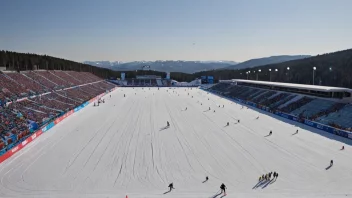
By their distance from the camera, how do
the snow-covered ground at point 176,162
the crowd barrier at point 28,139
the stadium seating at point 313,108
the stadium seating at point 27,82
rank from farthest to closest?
the stadium seating at point 27,82 < the stadium seating at point 313,108 < the crowd barrier at point 28,139 < the snow-covered ground at point 176,162

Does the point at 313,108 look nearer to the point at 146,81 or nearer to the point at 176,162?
the point at 176,162

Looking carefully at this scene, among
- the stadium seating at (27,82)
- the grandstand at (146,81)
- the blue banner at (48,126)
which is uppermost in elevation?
the stadium seating at (27,82)

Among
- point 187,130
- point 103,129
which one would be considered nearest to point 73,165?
point 103,129

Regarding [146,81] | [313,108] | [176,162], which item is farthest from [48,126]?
[146,81]

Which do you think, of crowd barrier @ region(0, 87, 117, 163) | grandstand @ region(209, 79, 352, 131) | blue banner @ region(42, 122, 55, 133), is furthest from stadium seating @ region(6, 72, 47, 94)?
grandstand @ region(209, 79, 352, 131)

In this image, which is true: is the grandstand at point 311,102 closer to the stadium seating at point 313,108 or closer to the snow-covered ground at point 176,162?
the stadium seating at point 313,108

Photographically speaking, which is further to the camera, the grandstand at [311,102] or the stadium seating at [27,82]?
the stadium seating at [27,82]

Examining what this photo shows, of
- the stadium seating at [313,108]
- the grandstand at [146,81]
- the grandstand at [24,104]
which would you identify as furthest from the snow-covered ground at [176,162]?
the grandstand at [146,81]

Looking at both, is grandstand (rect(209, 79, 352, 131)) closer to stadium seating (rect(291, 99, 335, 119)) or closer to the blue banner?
stadium seating (rect(291, 99, 335, 119))
